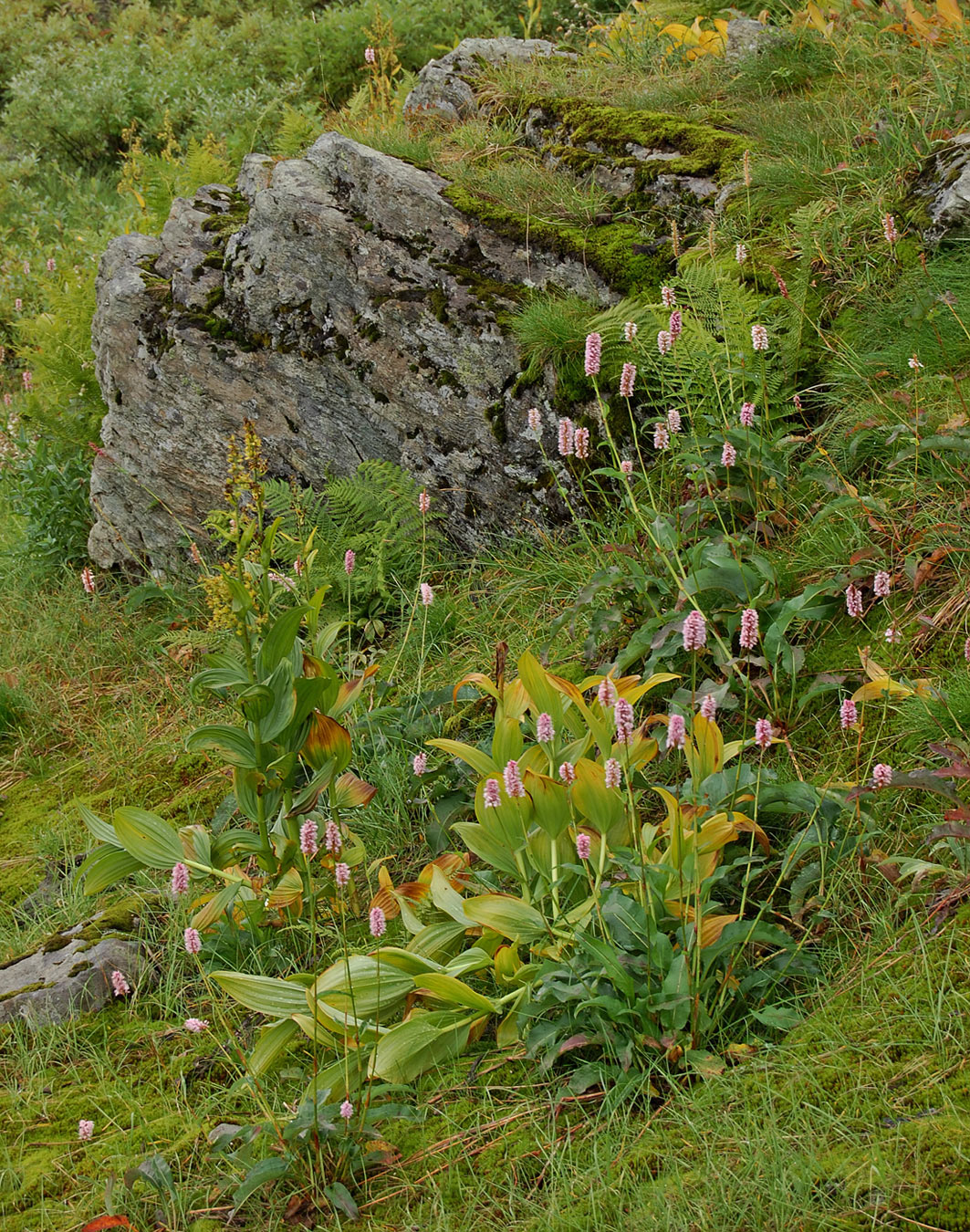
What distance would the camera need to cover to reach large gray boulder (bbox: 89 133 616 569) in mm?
4715

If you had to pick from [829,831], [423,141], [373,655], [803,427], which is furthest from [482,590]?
[423,141]

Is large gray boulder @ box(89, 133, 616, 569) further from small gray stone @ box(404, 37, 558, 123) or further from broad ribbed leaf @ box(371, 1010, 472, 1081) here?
broad ribbed leaf @ box(371, 1010, 472, 1081)

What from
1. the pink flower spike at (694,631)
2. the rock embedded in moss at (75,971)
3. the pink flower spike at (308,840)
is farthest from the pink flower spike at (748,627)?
the rock embedded in moss at (75,971)

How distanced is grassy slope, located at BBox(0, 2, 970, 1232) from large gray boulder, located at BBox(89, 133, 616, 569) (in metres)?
0.70

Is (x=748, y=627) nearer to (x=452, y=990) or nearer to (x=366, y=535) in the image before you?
(x=452, y=990)

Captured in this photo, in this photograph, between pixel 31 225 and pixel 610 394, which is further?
pixel 31 225

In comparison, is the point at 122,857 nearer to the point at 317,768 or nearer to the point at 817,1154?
the point at 317,768

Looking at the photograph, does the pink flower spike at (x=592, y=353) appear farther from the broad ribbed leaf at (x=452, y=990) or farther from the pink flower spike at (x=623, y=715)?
the broad ribbed leaf at (x=452, y=990)

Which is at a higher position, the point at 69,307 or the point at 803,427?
the point at 69,307

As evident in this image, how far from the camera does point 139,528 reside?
5586mm

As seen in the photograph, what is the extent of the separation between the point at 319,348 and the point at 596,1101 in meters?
3.84

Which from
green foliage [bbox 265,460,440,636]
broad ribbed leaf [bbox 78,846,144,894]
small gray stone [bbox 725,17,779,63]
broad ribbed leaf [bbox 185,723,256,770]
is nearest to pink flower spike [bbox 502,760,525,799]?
broad ribbed leaf [bbox 185,723,256,770]

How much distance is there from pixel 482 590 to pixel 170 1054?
228 cm

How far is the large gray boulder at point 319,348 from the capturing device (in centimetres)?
471
